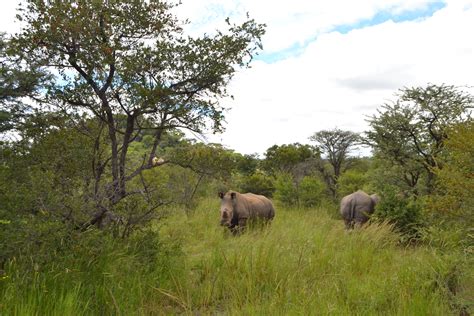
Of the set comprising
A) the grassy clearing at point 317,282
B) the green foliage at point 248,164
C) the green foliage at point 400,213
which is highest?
the green foliage at point 248,164

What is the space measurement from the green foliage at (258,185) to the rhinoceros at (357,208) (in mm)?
8924

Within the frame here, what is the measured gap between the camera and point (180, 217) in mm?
11719

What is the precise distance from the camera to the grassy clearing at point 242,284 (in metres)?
3.63

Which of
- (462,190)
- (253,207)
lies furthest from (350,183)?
(462,190)

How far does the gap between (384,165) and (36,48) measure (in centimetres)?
993

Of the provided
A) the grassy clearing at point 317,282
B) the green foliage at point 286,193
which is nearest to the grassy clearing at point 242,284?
the grassy clearing at point 317,282

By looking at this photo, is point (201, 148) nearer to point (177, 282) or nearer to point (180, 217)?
point (177, 282)

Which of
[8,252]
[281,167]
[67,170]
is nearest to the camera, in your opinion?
[8,252]

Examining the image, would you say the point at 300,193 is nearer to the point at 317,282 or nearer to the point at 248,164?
the point at 248,164

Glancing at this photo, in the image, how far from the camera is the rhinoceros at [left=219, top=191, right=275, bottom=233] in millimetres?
8977

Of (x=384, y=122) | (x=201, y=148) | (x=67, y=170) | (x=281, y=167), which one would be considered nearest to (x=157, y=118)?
(x=201, y=148)

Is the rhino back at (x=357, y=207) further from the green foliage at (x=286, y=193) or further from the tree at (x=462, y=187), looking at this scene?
the green foliage at (x=286, y=193)

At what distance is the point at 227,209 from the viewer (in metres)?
9.02

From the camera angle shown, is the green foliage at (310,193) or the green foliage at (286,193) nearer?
the green foliage at (310,193)
